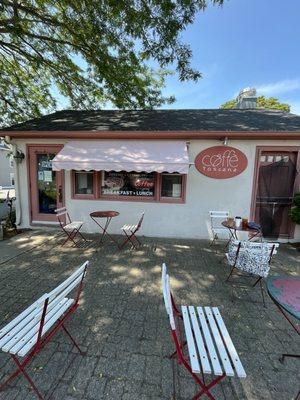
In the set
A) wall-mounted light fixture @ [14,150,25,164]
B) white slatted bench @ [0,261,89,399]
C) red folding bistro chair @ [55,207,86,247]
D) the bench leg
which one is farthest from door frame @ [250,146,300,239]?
wall-mounted light fixture @ [14,150,25,164]

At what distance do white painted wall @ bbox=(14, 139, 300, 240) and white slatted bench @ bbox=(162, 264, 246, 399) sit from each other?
16.5ft

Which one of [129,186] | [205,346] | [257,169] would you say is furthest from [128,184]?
[205,346]

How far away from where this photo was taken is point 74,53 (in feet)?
34.8

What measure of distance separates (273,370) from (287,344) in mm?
629

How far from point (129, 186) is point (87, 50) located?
6.30 m

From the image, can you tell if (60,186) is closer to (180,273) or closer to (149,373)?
(180,273)

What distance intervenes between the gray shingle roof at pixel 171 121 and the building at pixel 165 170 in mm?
39

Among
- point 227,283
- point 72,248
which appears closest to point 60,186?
point 72,248

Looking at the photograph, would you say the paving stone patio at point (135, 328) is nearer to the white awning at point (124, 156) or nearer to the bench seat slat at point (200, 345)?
the bench seat slat at point (200, 345)

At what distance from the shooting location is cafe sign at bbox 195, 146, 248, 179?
24.7 feet

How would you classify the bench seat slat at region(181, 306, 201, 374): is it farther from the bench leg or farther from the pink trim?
the pink trim

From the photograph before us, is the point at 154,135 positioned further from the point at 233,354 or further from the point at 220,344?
the point at 233,354

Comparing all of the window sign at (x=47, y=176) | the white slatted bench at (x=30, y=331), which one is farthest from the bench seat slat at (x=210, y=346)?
the window sign at (x=47, y=176)

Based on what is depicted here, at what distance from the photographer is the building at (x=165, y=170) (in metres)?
7.24
